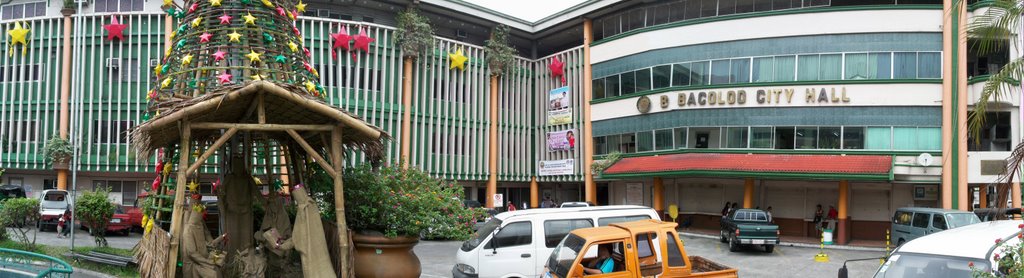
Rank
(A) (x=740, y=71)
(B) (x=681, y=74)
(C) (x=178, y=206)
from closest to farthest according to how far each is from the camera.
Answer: (C) (x=178, y=206) < (A) (x=740, y=71) < (B) (x=681, y=74)

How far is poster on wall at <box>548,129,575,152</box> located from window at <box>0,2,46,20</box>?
85.0 ft

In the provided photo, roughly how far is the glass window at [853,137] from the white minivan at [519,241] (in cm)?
1653

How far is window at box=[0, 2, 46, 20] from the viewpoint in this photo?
106ft

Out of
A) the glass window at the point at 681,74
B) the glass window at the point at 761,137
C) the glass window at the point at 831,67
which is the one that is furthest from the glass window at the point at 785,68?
the glass window at the point at 681,74

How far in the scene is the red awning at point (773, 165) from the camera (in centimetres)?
2489

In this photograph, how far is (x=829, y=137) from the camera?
26.5 metres

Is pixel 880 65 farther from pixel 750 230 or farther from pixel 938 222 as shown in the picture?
→ pixel 750 230

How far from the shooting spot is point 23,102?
100.0 feet

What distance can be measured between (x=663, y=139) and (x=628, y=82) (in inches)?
139

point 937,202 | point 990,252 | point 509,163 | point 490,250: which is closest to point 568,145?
point 509,163

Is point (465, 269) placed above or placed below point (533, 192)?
above

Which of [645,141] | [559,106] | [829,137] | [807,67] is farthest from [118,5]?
[829,137]

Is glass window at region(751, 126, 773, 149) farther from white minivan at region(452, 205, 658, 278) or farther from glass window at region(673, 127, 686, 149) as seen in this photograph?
white minivan at region(452, 205, 658, 278)

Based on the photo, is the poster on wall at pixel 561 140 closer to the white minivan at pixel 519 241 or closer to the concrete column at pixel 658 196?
the concrete column at pixel 658 196
